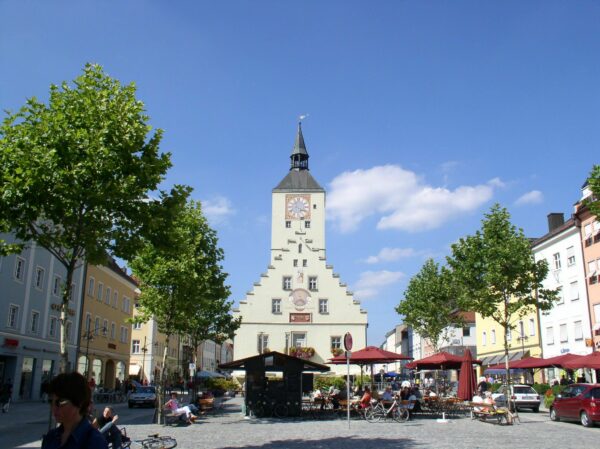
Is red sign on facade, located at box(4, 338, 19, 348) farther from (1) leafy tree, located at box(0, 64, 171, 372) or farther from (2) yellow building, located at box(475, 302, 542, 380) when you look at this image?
(2) yellow building, located at box(475, 302, 542, 380)

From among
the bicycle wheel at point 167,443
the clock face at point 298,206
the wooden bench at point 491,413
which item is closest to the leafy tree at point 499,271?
the wooden bench at point 491,413

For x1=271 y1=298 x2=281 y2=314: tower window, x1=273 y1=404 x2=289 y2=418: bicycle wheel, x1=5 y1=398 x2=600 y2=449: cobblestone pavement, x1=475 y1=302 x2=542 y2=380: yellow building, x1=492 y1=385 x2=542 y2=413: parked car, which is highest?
x1=271 y1=298 x2=281 y2=314: tower window

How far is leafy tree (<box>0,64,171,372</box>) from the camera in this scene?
13.3 m

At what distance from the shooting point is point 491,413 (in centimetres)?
2261

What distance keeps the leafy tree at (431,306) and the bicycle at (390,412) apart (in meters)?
21.8

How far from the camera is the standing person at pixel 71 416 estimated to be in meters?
4.07

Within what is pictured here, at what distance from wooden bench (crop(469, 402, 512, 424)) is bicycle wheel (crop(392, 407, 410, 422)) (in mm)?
2784

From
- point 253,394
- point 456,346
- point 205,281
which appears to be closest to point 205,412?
point 253,394

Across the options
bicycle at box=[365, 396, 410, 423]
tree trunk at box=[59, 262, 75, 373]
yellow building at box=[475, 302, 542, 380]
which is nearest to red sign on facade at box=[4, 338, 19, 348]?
bicycle at box=[365, 396, 410, 423]

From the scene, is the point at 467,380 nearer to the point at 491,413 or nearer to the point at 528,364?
the point at 528,364

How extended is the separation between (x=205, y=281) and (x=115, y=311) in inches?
1146

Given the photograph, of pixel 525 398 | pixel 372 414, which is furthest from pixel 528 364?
pixel 372 414

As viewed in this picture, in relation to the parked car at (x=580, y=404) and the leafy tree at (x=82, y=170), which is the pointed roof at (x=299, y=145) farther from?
the leafy tree at (x=82, y=170)

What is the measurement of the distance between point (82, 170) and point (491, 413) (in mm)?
17799
